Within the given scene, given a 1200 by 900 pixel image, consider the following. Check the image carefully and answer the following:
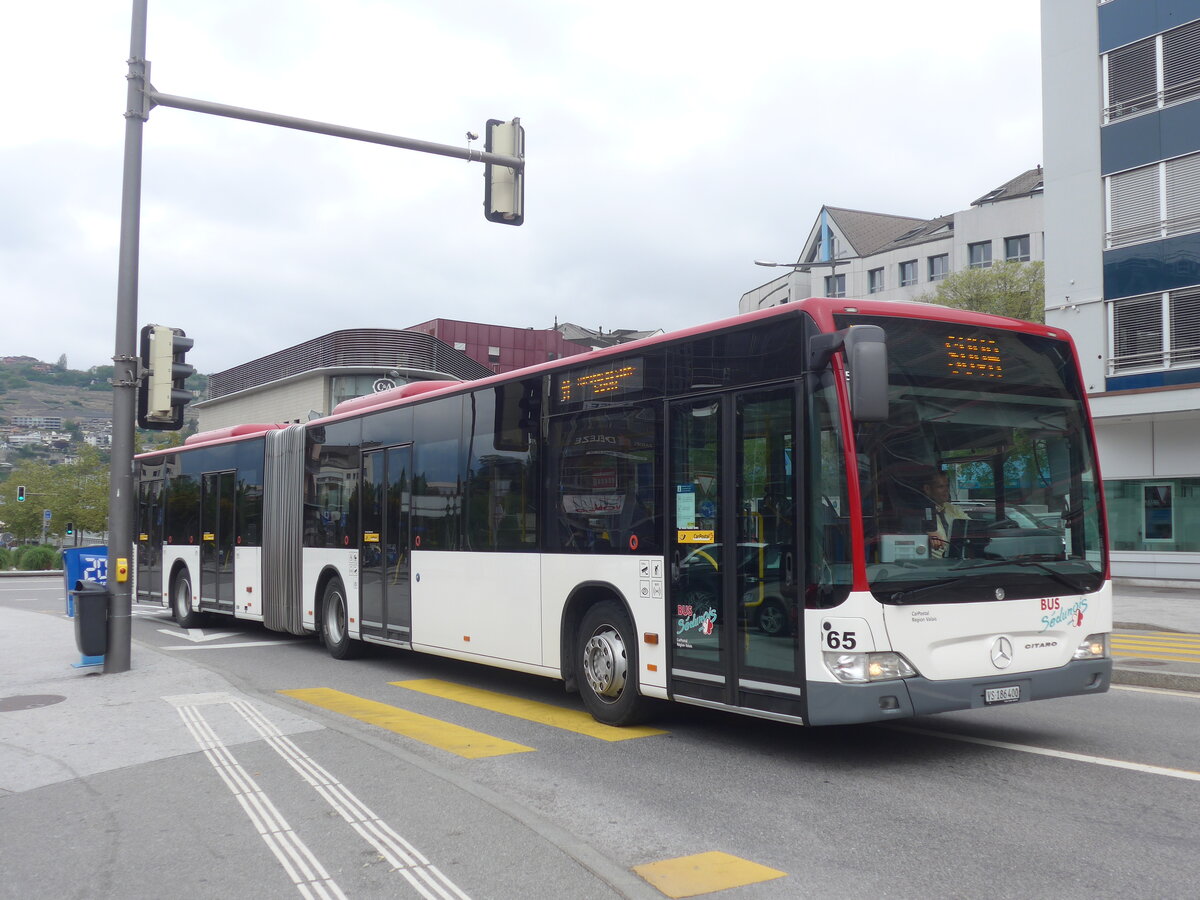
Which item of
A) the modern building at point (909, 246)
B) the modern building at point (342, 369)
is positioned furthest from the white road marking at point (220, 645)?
the modern building at point (909, 246)

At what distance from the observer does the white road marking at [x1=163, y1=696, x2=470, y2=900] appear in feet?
16.1

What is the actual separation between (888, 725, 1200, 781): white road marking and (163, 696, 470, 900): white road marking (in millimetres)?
4291

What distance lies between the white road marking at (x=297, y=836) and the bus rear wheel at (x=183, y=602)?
10.3 m

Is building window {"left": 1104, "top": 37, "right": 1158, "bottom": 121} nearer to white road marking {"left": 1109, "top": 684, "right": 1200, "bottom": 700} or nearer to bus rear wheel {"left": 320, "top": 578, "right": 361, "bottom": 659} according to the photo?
white road marking {"left": 1109, "top": 684, "right": 1200, "bottom": 700}

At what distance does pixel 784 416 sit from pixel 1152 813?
3.03m

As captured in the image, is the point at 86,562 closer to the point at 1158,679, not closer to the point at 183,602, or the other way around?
the point at 183,602

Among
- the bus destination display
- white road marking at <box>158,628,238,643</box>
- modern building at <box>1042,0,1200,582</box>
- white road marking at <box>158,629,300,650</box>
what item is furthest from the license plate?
modern building at <box>1042,0,1200,582</box>

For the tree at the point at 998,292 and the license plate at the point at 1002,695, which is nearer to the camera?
the license plate at the point at 1002,695

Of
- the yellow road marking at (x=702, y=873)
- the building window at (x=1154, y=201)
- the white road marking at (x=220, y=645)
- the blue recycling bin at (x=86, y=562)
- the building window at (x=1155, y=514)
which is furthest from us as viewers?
the building window at (x=1155, y=514)

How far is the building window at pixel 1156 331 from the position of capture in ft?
82.1

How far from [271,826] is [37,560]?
46446 millimetres

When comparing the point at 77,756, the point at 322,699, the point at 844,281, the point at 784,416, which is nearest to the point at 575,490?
the point at 784,416

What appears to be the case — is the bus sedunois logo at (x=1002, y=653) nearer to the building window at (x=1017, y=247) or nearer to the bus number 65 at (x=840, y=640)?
the bus number 65 at (x=840, y=640)

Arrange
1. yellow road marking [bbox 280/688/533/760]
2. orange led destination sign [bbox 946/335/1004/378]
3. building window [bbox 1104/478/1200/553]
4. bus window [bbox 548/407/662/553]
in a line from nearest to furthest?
orange led destination sign [bbox 946/335/1004/378] → yellow road marking [bbox 280/688/533/760] → bus window [bbox 548/407/662/553] → building window [bbox 1104/478/1200/553]
